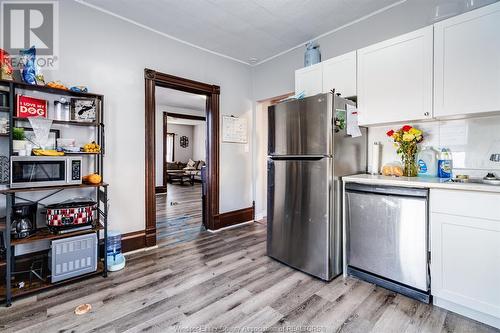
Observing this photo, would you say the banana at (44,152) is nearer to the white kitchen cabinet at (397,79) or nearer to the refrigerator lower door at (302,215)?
the refrigerator lower door at (302,215)

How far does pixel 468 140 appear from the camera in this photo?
198 cm

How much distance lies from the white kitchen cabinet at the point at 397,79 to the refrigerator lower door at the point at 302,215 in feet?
2.38

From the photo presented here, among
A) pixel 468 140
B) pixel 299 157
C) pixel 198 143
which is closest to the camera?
pixel 468 140

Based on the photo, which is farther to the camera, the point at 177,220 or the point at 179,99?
the point at 179,99

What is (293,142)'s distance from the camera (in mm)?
2357

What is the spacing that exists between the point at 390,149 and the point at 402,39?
3.33 feet

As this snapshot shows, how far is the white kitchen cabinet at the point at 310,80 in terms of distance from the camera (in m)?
2.67

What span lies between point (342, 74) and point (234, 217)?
2.55 metres

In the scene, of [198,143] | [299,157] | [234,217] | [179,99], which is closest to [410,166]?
[299,157]

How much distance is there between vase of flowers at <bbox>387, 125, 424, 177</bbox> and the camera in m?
2.14

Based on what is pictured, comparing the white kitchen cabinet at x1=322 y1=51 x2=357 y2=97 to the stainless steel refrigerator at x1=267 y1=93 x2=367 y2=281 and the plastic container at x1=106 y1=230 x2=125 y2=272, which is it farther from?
the plastic container at x1=106 y1=230 x2=125 y2=272

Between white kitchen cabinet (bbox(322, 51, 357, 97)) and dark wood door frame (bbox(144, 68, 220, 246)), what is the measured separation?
1.64m

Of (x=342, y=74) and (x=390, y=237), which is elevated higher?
(x=342, y=74)

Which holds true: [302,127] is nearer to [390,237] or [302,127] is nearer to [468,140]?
[390,237]
